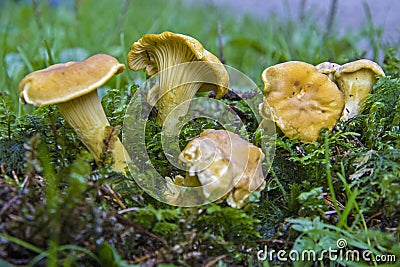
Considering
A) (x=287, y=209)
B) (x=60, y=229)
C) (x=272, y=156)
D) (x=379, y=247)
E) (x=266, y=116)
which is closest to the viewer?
(x=60, y=229)

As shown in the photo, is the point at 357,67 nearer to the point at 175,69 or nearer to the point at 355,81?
the point at 355,81

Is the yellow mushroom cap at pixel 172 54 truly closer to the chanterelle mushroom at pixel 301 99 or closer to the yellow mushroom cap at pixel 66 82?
the chanterelle mushroom at pixel 301 99

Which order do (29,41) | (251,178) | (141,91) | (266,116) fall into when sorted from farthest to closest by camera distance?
(29,41) → (141,91) → (266,116) → (251,178)

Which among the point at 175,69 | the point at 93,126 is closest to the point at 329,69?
the point at 175,69

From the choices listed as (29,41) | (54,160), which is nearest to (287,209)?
(54,160)

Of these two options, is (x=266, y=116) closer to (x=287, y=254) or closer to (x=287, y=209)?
(x=287, y=209)
